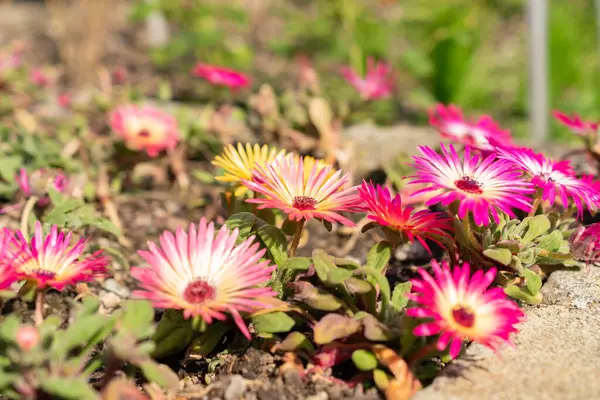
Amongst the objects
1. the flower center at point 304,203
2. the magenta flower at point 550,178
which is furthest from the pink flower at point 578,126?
the flower center at point 304,203

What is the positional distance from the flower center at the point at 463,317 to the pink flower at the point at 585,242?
490 millimetres

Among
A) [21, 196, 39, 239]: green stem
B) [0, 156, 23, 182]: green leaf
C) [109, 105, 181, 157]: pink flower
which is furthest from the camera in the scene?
[109, 105, 181, 157]: pink flower

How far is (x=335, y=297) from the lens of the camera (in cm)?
135

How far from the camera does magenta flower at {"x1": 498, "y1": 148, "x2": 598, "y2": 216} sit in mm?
1470

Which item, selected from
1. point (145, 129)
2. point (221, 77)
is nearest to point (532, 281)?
point (145, 129)

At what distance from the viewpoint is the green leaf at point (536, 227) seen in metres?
1.48

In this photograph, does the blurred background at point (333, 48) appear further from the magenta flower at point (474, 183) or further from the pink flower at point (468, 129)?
the magenta flower at point (474, 183)

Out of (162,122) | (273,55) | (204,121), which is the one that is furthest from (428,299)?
(273,55)

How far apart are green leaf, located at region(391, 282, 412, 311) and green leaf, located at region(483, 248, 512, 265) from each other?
0.56 feet

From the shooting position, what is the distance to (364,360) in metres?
1.28

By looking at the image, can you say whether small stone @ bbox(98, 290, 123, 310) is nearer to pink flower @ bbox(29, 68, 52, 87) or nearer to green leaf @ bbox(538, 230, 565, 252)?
green leaf @ bbox(538, 230, 565, 252)

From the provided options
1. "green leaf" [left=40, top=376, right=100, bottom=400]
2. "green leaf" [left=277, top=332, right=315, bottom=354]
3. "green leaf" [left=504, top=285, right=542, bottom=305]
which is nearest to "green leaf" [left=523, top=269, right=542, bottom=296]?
"green leaf" [left=504, top=285, right=542, bottom=305]

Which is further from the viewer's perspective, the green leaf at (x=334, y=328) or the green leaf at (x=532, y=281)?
the green leaf at (x=532, y=281)

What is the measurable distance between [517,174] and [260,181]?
52 centimetres
